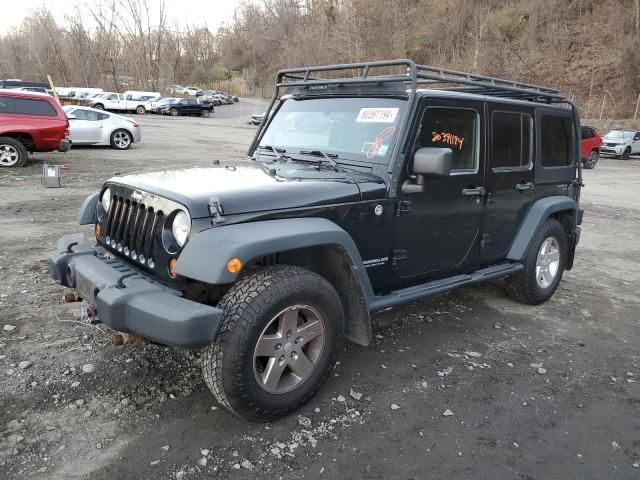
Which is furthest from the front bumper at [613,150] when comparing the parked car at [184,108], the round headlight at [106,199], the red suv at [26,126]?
the parked car at [184,108]

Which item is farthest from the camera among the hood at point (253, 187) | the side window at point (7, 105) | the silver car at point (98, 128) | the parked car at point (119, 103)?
the parked car at point (119, 103)

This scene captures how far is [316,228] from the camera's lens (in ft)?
9.91

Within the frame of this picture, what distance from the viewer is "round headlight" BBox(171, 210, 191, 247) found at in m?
2.85

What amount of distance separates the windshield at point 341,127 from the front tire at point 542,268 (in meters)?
2.07

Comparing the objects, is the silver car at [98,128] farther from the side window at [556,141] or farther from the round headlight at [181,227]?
the round headlight at [181,227]

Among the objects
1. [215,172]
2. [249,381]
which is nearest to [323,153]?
[215,172]

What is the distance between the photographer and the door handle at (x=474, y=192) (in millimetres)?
4053

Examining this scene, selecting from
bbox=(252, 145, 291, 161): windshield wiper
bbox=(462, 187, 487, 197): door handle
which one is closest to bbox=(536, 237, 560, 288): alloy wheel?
bbox=(462, 187, 487, 197): door handle

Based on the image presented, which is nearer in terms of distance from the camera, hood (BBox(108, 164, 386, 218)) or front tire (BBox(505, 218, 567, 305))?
hood (BBox(108, 164, 386, 218))

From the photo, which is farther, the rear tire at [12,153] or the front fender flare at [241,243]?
the rear tire at [12,153]

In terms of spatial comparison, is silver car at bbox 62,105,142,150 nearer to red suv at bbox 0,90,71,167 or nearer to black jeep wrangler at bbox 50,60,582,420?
red suv at bbox 0,90,71,167

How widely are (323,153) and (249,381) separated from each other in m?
1.81

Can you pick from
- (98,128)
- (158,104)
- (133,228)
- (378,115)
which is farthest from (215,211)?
(158,104)

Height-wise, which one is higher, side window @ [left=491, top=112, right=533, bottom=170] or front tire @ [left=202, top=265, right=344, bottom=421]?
side window @ [left=491, top=112, right=533, bottom=170]
